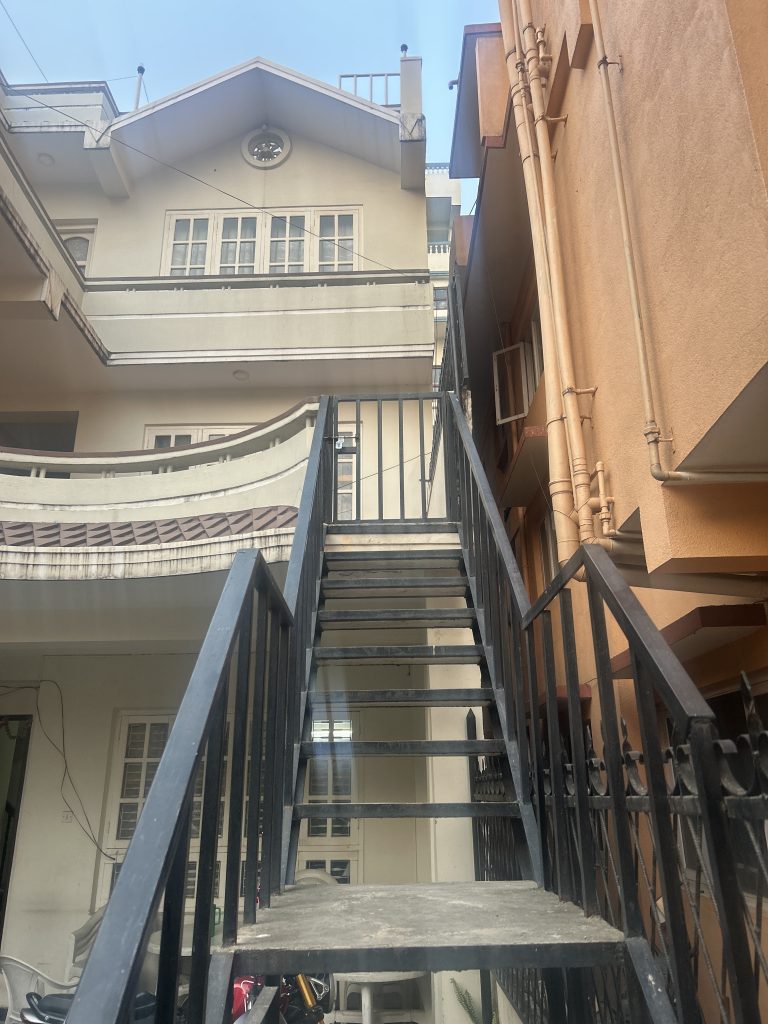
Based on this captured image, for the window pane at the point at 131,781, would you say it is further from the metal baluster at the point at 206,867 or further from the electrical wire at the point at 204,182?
the metal baluster at the point at 206,867

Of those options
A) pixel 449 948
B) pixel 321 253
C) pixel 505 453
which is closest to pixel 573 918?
pixel 449 948

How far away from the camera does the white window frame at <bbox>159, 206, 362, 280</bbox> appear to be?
8.33 m

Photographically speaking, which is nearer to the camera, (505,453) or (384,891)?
(384,891)

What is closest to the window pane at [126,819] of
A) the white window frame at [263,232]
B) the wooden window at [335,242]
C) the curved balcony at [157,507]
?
the curved balcony at [157,507]

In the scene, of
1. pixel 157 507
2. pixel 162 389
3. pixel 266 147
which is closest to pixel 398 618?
pixel 157 507

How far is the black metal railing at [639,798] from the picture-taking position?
43.6 inches

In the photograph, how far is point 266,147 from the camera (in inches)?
349

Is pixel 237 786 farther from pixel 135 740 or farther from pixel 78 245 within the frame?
pixel 78 245

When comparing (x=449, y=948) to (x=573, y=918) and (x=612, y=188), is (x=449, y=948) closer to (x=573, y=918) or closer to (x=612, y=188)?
(x=573, y=918)

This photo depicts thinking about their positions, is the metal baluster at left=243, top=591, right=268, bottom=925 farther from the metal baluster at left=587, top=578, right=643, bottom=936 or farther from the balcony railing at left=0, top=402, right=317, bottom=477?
the balcony railing at left=0, top=402, right=317, bottom=477

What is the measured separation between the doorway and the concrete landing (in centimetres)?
639

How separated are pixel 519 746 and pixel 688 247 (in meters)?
1.87

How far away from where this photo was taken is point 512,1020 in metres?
4.22

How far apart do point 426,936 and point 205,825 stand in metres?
0.57
